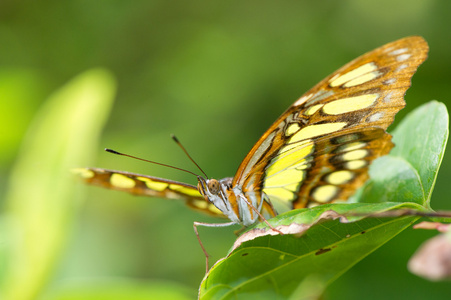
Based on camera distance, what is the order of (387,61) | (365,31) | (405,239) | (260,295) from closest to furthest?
1. (260,295)
2. (387,61)
3. (405,239)
4. (365,31)

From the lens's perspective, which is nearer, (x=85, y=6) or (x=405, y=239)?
(x=405, y=239)

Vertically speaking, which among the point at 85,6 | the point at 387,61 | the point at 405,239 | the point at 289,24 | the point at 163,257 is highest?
the point at 85,6

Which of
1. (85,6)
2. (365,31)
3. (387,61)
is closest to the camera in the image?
(387,61)

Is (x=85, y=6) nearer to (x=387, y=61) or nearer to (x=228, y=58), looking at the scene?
(x=228, y=58)

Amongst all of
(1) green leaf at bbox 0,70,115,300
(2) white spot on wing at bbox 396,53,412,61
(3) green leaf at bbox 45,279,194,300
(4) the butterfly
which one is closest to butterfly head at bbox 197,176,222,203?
(4) the butterfly

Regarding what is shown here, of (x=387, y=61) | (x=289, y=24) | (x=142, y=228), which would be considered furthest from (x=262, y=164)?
(x=289, y=24)

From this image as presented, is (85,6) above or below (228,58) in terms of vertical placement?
above

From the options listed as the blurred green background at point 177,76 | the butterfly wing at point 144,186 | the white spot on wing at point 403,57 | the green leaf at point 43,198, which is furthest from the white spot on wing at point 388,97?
the blurred green background at point 177,76

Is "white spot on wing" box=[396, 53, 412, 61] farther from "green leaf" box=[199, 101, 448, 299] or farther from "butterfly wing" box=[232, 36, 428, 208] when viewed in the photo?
"green leaf" box=[199, 101, 448, 299]
